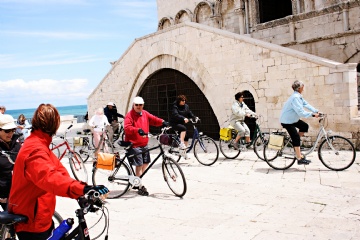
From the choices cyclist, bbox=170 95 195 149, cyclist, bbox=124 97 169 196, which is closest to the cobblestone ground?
cyclist, bbox=124 97 169 196

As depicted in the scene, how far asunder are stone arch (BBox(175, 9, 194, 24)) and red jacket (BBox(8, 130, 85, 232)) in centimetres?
1943

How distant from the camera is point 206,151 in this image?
9.18 meters

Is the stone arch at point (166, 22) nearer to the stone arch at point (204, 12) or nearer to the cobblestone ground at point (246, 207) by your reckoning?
the stone arch at point (204, 12)

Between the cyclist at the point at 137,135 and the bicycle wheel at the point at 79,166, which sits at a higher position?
the cyclist at the point at 137,135

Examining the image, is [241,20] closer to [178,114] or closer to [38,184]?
[178,114]

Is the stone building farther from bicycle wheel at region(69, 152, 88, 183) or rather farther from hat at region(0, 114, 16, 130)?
hat at region(0, 114, 16, 130)

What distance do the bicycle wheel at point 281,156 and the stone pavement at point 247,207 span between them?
21 cm

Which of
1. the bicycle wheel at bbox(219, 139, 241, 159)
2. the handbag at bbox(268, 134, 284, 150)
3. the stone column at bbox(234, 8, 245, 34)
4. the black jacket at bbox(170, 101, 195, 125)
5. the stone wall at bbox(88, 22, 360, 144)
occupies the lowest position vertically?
the bicycle wheel at bbox(219, 139, 241, 159)

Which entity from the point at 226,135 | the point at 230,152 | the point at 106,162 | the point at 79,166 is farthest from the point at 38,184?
the point at 230,152

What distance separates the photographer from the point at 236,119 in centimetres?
952

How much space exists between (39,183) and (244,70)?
10177 mm

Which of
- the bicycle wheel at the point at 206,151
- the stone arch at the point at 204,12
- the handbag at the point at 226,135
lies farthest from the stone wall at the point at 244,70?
the stone arch at the point at 204,12

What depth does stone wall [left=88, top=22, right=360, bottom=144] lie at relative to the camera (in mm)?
9711

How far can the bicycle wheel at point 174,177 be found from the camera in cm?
618
